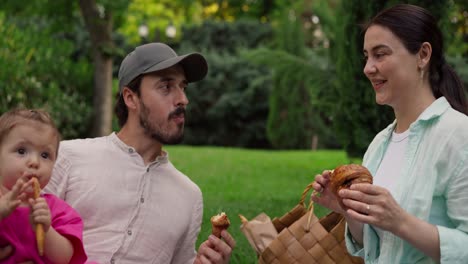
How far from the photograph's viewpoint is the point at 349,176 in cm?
269

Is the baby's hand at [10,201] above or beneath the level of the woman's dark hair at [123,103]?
beneath

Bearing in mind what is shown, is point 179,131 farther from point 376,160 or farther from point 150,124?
point 376,160

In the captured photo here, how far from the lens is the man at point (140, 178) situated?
339 cm

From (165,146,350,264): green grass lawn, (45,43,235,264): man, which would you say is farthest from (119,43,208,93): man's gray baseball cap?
(165,146,350,264): green grass lawn

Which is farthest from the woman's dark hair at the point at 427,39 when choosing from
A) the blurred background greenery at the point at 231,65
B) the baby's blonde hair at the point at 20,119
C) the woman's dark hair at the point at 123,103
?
the blurred background greenery at the point at 231,65

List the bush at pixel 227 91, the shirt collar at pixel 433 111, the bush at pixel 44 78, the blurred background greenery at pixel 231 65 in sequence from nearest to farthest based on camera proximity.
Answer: the shirt collar at pixel 433 111
the blurred background greenery at pixel 231 65
the bush at pixel 44 78
the bush at pixel 227 91

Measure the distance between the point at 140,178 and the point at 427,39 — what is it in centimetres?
141

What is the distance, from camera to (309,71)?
10.1m

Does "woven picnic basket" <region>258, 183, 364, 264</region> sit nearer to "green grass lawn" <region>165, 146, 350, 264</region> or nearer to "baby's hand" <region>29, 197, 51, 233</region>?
"baby's hand" <region>29, 197, 51, 233</region>

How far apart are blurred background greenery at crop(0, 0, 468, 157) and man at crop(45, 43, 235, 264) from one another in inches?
167

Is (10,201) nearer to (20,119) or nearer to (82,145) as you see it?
(20,119)

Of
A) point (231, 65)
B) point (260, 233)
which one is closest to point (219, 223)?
point (260, 233)

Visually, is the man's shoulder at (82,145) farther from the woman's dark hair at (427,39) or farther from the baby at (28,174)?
the woman's dark hair at (427,39)

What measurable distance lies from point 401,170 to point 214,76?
1795cm
